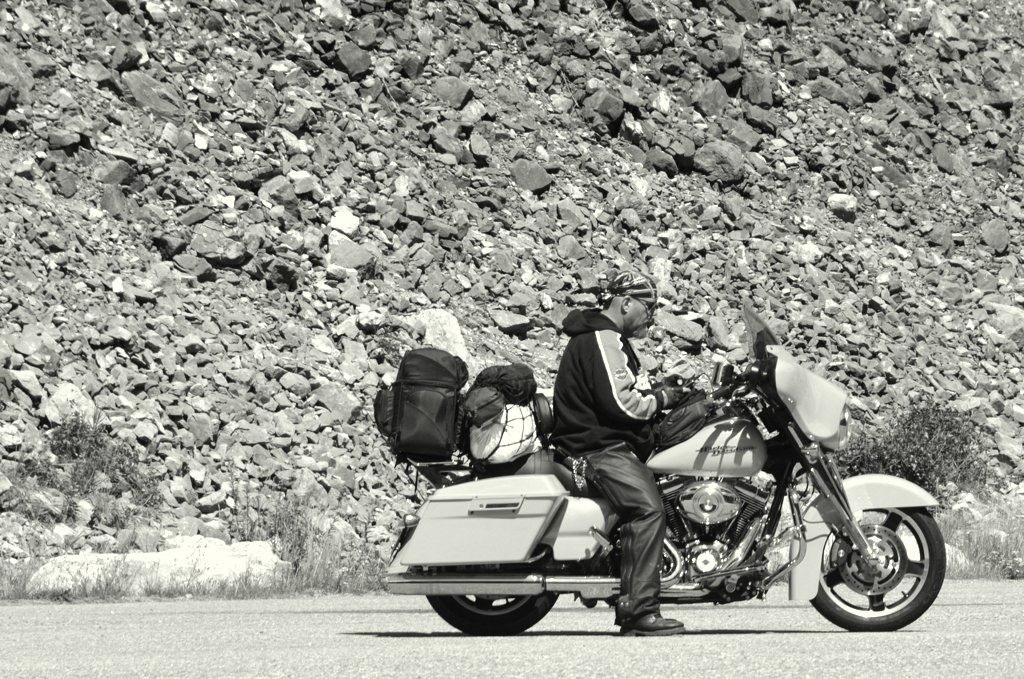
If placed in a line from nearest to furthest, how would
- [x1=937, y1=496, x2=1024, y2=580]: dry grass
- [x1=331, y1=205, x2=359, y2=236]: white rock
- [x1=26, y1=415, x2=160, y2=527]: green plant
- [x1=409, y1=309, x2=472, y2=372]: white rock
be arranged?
[x1=937, y1=496, x2=1024, y2=580]: dry grass, [x1=26, y1=415, x2=160, y2=527]: green plant, [x1=409, y1=309, x2=472, y2=372]: white rock, [x1=331, y1=205, x2=359, y2=236]: white rock

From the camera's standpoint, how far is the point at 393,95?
29984 millimetres

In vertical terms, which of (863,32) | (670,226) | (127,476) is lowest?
(127,476)

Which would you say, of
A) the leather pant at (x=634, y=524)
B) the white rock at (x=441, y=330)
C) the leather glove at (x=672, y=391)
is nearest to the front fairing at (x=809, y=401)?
the leather glove at (x=672, y=391)

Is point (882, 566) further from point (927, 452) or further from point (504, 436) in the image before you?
point (927, 452)

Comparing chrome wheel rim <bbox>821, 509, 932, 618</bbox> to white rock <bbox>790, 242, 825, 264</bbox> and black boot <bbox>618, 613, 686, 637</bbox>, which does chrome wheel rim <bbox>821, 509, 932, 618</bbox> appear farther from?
white rock <bbox>790, 242, 825, 264</bbox>

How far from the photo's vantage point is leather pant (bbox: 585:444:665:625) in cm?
870

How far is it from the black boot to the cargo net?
1.16 m

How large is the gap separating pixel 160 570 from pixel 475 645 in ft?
21.8

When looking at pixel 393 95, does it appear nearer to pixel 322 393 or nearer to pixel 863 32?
pixel 322 393

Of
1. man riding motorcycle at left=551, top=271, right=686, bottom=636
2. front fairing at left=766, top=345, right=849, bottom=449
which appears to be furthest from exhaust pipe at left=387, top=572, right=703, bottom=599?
front fairing at left=766, top=345, right=849, bottom=449

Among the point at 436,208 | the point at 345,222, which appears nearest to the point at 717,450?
the point at 345,222

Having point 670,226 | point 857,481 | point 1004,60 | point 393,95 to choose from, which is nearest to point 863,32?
point 1004,60

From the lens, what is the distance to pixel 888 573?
908 cm

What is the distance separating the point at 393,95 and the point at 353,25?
1798mm
